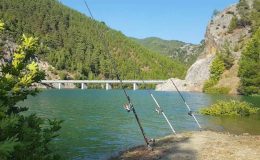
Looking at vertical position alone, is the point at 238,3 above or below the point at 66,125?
above

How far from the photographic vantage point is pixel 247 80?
343ft

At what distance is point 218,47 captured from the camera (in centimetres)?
16350

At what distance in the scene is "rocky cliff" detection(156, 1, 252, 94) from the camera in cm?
13238

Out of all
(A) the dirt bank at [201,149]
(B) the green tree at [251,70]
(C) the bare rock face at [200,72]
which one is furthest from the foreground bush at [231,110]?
(C) the bare rock face at [200,72]

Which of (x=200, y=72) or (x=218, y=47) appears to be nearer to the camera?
(x=200, y=72)

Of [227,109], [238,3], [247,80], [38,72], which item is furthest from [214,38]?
[38,72]

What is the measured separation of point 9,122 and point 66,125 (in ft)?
121

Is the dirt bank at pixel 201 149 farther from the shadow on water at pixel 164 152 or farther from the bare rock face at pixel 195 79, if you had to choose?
the bare rock face at pixel 195 79

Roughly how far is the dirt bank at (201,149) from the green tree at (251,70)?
3099 inches

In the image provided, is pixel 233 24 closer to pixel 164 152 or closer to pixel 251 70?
pixel 251 70

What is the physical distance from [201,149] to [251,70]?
84.5 meters

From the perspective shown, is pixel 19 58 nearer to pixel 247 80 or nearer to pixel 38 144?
pixel 38 144

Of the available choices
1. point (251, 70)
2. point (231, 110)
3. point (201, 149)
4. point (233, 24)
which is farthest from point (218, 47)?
point (201, 149)

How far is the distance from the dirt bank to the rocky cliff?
320ft
